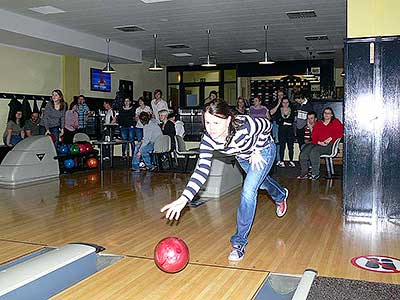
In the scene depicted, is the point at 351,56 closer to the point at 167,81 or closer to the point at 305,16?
the point at 305,16

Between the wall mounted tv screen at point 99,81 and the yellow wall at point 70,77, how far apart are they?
0.50 m

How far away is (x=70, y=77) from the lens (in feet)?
31.5

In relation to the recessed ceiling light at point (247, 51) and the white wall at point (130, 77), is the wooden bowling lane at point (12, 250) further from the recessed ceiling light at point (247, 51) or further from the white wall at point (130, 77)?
the recessed ceiling light at point (247, 51)

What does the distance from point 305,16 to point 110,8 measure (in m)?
2.81

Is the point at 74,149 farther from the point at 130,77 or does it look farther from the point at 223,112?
the point at 130,77

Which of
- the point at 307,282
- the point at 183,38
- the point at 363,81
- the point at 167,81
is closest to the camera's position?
the point at 307,282

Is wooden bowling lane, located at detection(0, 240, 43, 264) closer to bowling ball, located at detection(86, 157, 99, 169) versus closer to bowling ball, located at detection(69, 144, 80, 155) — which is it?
bowling ball, located at detection(69, 144, 80, 155)

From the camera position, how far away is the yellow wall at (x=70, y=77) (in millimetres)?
9492

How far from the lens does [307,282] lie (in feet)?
7.32

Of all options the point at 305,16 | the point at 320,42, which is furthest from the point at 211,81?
the point at 305,16

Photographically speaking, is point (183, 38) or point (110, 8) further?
point (183, 38)

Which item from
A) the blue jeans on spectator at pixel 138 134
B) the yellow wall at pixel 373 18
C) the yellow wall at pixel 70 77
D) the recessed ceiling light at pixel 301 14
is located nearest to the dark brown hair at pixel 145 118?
the blue jeans on spectator at pixel 138 134

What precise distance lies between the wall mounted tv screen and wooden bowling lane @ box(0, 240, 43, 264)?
7.49 meters

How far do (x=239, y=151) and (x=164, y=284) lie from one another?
796 millimetres
